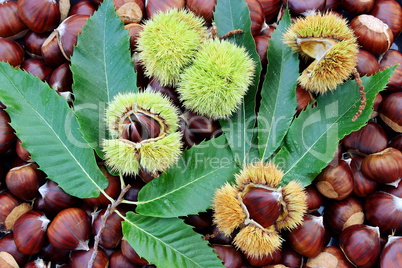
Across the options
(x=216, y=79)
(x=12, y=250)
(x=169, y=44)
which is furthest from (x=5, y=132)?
(x=216, y=79)

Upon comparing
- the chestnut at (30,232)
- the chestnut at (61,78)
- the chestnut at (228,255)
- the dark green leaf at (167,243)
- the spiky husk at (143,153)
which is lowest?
the chestnut at (228,255)

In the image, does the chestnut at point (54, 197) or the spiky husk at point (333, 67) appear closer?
the spiky husk at point (333, 67)

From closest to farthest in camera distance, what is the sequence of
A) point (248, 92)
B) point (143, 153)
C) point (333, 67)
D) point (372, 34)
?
point (143, 153) < point (333, 67) < point (248, 92) < point (372, 34)

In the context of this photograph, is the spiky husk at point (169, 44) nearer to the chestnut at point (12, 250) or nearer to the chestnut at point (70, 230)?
the chestnut at point (70, 230)

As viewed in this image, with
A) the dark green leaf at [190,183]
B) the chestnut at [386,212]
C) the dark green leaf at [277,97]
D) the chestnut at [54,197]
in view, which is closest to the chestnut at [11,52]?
the chestnut at [54,197]

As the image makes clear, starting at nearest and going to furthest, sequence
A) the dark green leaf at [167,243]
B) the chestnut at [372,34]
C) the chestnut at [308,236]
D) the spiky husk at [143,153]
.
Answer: the spiky husk at [143,153], the dark green leaf at [167,243], the chestnut at [308,236], the chestnut at [372,34]

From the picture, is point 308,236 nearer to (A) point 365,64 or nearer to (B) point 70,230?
(A) point 365,64

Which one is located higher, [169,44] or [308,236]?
[169,44]
